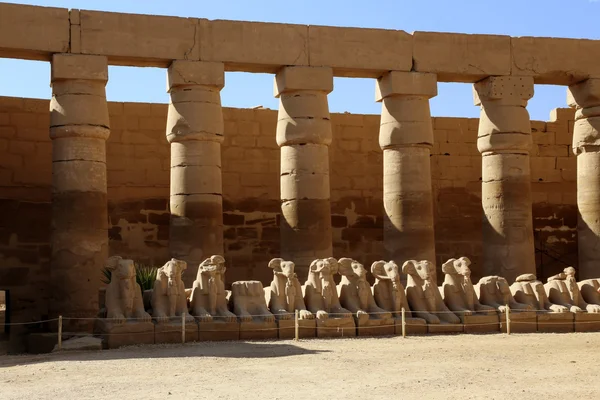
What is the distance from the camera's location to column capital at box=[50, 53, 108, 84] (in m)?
17.0

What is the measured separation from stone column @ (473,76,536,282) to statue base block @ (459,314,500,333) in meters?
3.83

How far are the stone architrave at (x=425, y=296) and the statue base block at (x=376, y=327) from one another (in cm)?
67

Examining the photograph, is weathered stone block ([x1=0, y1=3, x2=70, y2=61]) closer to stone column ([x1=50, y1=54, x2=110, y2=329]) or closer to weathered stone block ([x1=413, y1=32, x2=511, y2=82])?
stone column ([x1=50, y1=54, x2=110, y2=329])

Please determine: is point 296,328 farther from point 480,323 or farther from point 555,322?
point 555,322

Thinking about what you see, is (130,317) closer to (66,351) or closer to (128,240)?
(66,351)

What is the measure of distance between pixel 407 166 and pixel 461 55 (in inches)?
100

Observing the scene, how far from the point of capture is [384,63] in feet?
62.1

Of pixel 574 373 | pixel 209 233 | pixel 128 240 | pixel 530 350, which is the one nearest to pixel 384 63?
pixel 209 233

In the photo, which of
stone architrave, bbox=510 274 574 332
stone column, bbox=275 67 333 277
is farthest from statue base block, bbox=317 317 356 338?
stone column, bbox=275 67 333 277

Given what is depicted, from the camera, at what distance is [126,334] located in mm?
13555

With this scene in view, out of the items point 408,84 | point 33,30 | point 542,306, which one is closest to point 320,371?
point 542,306

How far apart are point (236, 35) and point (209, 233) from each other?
145 inches

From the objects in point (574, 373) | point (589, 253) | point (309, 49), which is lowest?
point (574, 373)

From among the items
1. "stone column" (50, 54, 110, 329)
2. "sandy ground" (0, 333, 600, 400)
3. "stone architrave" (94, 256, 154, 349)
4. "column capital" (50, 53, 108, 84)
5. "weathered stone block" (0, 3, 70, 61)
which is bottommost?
"sandy ground" (0, 333, 600, 400)
